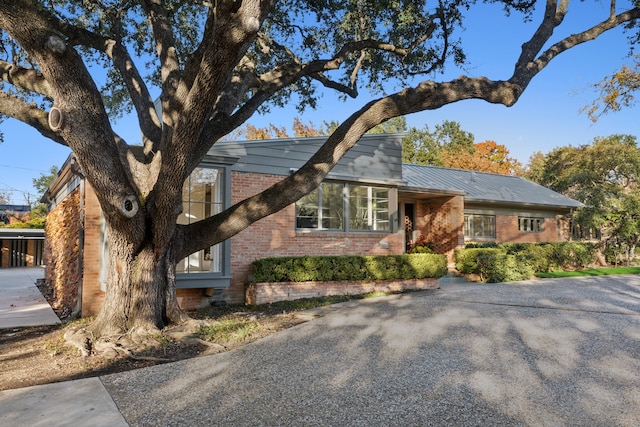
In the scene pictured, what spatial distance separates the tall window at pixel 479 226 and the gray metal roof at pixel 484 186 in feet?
2.98

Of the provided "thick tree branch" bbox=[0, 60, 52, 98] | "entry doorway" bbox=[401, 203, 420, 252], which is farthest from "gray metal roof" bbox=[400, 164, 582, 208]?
"thick tree branch" bbox=[0, 60, 52, 98]

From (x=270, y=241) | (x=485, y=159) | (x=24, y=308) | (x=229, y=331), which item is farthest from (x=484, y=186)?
(x=485, y=159)

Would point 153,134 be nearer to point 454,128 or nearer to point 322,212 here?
point 322,212

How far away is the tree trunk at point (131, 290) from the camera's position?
6.29m

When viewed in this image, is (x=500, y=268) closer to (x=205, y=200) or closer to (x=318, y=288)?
(x=318, y=288)

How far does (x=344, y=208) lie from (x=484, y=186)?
34.7ft

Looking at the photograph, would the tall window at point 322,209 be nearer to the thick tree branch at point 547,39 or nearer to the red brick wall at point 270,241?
the red brick wall at point 270,241

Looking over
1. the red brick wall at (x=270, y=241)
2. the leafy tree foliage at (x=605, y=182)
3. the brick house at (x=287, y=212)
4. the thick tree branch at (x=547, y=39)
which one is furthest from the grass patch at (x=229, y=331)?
the leafy tree foliage at (x=605, y=182)

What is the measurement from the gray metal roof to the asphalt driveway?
9.43 metres

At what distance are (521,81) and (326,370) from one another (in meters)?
5.11

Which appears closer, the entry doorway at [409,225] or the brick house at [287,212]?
the brick house at [287,212]

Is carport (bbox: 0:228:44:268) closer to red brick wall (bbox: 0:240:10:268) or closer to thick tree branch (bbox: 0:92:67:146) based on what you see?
red brick wall (bbox: 0:240:10:268)

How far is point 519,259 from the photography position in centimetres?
1484

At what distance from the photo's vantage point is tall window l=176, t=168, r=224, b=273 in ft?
31.6
